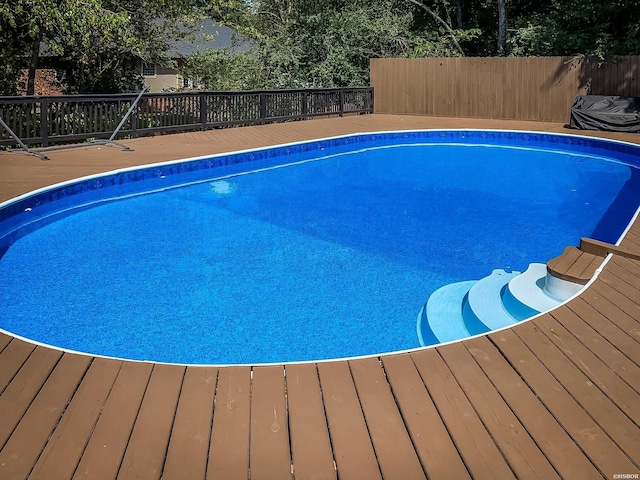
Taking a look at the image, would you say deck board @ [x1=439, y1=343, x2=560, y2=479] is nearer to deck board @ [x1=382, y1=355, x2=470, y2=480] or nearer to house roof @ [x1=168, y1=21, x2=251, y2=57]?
deck board @ [x1=382, y1=355, x2=470, y2=480]

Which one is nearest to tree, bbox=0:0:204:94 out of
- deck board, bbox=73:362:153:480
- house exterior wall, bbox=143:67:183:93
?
deck board, bbox=73:362:153:480

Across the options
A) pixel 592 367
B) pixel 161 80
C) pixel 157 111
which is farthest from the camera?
pixel 161 80

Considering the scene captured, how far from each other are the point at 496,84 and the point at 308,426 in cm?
1264

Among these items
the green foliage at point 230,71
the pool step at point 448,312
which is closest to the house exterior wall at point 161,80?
the green foliage at point 230,71

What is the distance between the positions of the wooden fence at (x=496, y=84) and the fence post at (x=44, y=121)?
8227mm

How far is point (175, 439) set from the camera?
80.7 inches

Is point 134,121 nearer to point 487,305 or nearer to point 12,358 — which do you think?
point 487,305

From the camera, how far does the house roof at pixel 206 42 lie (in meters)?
14.3

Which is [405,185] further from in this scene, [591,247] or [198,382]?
[198,382]

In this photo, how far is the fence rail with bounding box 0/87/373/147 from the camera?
27.3 ft

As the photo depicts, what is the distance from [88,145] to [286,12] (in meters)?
10.7

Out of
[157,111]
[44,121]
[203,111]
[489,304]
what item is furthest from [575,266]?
[203,111]

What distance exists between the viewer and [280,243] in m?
5.85

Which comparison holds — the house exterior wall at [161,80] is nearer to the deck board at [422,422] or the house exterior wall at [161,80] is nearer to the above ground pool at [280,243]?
the above ground pool at [280,243]
